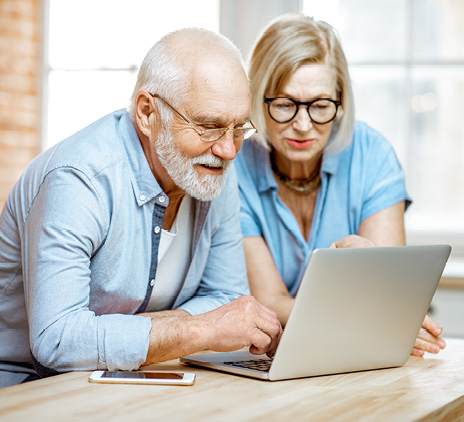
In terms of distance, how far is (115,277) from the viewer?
5.25 feet

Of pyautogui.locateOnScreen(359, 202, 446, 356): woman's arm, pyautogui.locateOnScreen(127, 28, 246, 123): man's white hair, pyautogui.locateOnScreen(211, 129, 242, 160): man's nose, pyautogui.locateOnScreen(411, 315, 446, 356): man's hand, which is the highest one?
pyautogui.locateOnScreen(127, 28, 246, 123): man's white hair

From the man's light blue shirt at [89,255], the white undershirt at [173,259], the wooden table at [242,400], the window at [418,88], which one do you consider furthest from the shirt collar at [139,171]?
the window at [418,88]

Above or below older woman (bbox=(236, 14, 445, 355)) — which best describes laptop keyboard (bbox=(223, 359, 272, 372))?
below

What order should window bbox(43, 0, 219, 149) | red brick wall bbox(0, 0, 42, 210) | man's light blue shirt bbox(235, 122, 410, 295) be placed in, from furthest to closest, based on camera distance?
window bbox(43, 0, 219, 149) < red brick wall bbox(0, 0, 42, 210) < man's light blue shirt bbox(235, 122, 410, 295)

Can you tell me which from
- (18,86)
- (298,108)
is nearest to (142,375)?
(298,108)

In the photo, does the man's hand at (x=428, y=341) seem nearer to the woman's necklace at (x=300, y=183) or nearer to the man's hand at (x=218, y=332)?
the man's hand at (x=218, y=332)

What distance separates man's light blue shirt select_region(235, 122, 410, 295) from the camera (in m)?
2.13

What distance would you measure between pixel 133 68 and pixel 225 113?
2069mm

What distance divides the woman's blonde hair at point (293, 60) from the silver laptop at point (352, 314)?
70 cm

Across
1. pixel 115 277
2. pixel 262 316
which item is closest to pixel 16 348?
pixel 115 277

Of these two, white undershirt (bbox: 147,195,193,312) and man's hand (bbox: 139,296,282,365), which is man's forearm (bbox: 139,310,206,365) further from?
white undershirt (bbox: 147,195,193,312)

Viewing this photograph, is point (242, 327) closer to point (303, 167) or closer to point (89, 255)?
Answer: point (89, 255)

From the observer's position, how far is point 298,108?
199 centimetres

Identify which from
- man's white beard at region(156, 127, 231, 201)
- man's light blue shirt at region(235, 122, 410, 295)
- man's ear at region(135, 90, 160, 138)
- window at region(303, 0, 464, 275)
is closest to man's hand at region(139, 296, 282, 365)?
man's white beard at region(156, 127, 231, 201)
